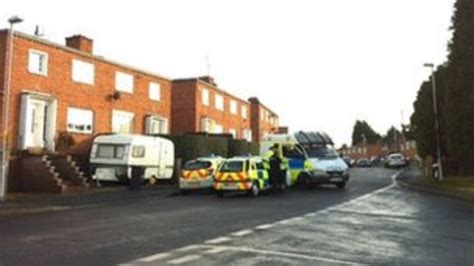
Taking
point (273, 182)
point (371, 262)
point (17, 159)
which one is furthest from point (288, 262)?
point (17, 159)

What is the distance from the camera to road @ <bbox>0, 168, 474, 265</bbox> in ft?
36.6

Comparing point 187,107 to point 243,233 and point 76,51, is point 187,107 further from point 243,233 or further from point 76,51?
point 243,233

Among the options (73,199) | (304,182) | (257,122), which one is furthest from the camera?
(257,122)

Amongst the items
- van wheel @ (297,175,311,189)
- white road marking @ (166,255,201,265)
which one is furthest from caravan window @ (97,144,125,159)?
white road marking @ (166,255,201,265)

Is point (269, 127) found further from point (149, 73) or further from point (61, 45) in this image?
point (61, 45)

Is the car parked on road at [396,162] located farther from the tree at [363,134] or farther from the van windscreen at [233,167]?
the tree at [363,134]

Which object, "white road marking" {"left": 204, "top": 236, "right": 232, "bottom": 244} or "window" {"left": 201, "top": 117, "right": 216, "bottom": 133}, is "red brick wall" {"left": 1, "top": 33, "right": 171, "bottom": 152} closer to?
"window" {"left": 201, "top": 117, "right": 216, "bottom": 133}

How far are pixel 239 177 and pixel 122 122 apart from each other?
15705 mm

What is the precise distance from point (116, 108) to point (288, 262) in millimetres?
31542

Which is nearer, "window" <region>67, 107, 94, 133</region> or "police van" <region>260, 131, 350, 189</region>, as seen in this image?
"police van" <region>260, 131, 350, 189</region>

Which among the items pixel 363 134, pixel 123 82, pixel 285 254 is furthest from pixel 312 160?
pixel 363 134

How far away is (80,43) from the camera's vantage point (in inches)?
1556

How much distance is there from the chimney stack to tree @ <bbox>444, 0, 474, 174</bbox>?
817 inches

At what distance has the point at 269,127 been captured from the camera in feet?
263
